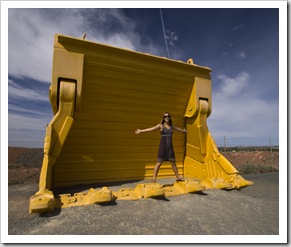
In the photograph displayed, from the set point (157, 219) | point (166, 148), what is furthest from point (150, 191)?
point (166, 148)

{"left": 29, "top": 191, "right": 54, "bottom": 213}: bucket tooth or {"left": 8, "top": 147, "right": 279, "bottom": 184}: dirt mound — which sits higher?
{"left": 29, "top": 191, "right": 54, "bottom": 213}: bucket tooth

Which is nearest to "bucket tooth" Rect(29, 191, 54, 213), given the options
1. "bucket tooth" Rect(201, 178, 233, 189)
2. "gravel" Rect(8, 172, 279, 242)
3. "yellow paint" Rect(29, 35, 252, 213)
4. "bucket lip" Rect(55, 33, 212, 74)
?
"gravel" Rect(8, 172, 279, 242)

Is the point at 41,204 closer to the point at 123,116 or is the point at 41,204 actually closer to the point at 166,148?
the point at 166,148

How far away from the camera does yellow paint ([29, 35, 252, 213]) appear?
114 inches

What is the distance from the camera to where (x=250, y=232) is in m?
2.24

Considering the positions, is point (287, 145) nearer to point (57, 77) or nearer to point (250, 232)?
point (250, 232)

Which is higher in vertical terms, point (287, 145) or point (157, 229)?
point (287, 145)

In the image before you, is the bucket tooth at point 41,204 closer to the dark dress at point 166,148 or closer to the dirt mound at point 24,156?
the dark dress at point 166,148

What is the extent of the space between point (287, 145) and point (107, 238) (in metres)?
2.53

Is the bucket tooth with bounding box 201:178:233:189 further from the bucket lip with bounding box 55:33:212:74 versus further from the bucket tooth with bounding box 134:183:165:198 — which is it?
the bucket lip with bounding box 55:33:212:74

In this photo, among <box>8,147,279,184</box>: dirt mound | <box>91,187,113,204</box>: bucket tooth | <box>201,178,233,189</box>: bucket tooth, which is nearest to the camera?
<box>91,187,113,204</box>: bucket tooth

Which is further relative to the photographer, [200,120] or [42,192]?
[200,120]

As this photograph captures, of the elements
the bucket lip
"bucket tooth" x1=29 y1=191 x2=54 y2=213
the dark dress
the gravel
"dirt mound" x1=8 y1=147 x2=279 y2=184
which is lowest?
"dirt mound" x1=8 y1=147 x2=279 y2=184

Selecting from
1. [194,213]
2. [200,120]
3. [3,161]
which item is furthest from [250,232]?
[3,161]
